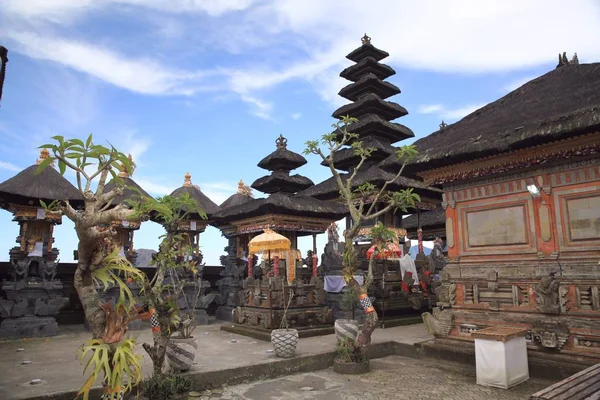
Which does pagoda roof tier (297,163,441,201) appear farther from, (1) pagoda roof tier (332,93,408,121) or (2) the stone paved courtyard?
(2) the stone paved courtyard

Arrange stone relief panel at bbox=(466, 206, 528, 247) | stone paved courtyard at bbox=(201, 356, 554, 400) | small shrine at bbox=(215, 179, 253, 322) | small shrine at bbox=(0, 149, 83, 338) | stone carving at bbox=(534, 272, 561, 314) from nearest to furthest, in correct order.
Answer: stone paved courtyard at bbox=(201, 356, 554, 400), stone carving at bbox=(534, 272, 561, 314), stone relief panel at bbox=(466, 206, 528, 247), small shrine at bbox=(0, 149, 83, 338), small shrine at bbox=(215, 179, 253, 322)

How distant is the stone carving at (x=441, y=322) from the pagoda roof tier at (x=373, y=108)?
1715 cm

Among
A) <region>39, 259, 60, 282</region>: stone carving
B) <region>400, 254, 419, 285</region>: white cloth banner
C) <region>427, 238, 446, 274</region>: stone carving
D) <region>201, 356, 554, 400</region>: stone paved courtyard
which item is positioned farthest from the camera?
<region>427, 238, 446, 274</region>: stone carving

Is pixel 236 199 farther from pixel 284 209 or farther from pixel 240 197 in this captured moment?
pixel 284 209

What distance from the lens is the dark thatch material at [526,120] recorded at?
307 inches

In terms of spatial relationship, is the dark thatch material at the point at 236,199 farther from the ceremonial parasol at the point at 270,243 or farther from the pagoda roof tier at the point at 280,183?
the ceremonial parasol at the point at 270,243

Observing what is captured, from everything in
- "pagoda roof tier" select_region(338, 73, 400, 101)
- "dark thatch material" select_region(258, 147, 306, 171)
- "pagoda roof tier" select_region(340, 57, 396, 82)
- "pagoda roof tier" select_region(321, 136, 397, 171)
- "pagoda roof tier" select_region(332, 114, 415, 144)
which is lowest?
"dark thatch material" select_region(258, 147, 306, 171)

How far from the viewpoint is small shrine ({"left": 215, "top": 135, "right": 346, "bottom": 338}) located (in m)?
13.1

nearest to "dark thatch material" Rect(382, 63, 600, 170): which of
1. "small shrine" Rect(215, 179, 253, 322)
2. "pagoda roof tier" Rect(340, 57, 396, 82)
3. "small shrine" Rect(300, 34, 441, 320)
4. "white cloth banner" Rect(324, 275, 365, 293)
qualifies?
"small shrine" Rect(300, 34, 441, 320)

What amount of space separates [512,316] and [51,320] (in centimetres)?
1438

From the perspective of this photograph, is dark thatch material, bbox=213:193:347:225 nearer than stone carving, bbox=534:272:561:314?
No

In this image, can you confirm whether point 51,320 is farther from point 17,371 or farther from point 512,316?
point 512,316

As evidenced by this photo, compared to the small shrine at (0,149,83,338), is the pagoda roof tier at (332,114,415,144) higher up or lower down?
higher up

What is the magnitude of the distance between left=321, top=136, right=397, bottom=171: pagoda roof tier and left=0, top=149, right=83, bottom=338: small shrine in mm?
14096
